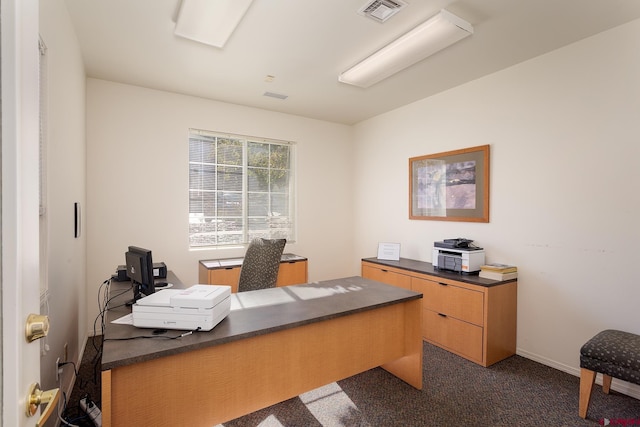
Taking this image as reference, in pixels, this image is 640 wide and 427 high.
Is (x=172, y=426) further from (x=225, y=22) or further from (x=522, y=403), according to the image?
(x=225, y=22)

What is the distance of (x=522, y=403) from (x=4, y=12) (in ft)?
10.6

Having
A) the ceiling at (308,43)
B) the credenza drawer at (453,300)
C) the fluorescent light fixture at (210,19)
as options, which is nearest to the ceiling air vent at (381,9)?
the ceiling at (308,43)

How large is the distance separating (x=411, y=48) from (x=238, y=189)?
280cm

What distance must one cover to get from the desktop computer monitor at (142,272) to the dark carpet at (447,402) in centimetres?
89

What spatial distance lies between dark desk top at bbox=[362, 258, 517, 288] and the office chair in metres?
1.55

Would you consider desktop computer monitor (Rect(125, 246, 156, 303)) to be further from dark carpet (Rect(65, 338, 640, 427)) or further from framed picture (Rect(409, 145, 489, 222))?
framed picture (Rect(409, 145, 489, 222))

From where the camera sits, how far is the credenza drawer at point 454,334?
2908 millimetres

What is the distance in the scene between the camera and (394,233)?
14.7 ft

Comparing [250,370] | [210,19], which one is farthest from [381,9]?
[250,370]

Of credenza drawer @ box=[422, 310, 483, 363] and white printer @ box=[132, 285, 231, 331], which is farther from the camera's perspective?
credenza drawer @ box=[422, 310, 483, 363]

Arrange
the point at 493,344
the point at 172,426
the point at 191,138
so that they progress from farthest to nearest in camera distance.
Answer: the point at 191,138 → the point at 493,344 → the point at 172,426

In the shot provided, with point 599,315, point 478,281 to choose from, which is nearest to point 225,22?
point 478,281

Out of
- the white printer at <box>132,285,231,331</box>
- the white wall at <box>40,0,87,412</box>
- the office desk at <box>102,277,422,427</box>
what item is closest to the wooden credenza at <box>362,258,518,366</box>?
the office desk at <box>102,277,422,427</box>

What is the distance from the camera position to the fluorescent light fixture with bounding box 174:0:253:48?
214 centimetres
